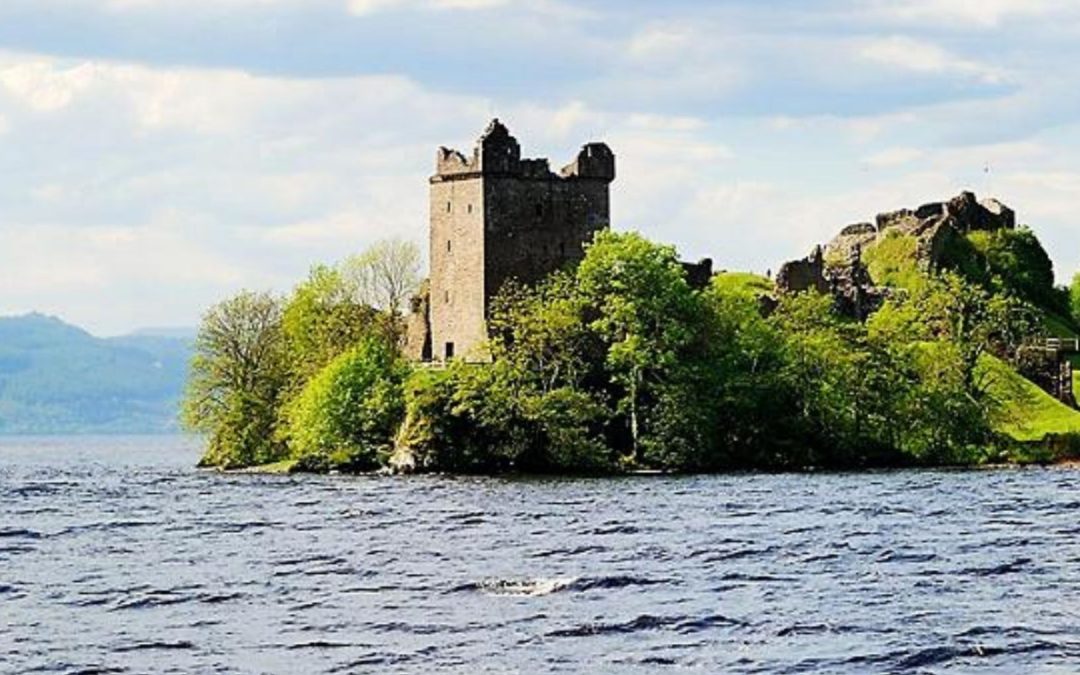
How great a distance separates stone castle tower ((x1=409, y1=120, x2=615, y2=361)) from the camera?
115m

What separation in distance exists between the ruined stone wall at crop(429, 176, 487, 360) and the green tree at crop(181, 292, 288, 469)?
38.2 ft

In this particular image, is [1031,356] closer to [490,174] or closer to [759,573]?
[490,174]

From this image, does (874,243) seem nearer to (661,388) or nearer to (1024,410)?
(1024,410)

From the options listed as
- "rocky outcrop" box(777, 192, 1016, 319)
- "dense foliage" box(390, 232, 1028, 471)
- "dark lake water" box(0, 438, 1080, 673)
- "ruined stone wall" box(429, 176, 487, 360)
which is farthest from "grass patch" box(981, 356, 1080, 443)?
"dark lake water" box(0, 438, 1080, 673)

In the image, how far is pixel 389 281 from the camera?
13562cm

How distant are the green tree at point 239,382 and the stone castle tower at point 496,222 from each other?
1195 cm

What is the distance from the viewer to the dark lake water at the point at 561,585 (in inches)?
1336

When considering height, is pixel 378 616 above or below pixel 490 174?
below

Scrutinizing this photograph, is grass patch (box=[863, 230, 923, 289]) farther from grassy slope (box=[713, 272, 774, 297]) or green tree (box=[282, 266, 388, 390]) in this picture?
green tree (box=[282, 266, 388, 390])

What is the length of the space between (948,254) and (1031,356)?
22.0 metres

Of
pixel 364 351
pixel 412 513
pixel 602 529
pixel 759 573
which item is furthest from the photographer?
pixel 364 351

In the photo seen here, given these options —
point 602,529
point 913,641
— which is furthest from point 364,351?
point 913,641

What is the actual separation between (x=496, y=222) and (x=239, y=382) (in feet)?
72.1

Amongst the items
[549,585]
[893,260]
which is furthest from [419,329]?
[549,585]
